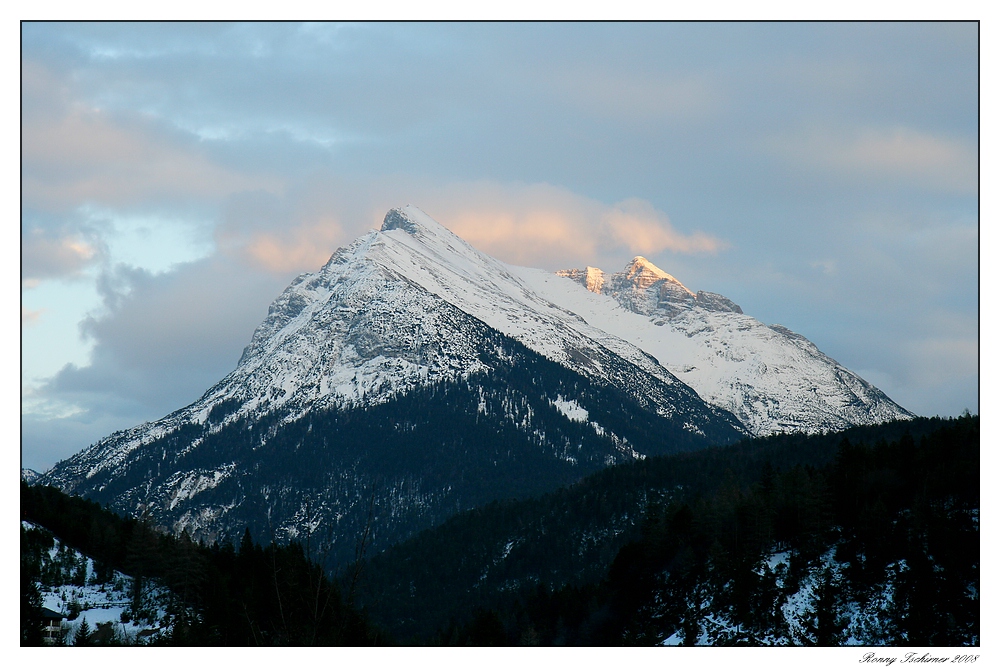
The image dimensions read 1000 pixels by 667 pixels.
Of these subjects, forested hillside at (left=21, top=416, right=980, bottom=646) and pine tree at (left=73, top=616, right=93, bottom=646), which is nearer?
pine tree at (left=73, top=616, right=93, bottom=646)

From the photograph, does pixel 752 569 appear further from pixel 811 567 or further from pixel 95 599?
pixel 95 599

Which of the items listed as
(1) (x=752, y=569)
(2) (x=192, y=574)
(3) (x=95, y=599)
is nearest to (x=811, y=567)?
(1) (x=752, y=569)

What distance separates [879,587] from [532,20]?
3543 inches

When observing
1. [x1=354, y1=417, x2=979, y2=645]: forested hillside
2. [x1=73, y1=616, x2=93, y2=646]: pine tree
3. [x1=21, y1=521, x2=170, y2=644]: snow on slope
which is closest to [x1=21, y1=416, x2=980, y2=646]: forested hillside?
[x1=354, y1=417, x2=979, y2=645]: forested hillside

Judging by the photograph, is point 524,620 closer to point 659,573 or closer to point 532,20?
point 659,573

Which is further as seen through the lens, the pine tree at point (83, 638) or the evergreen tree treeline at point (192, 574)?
the evergreen tree treeline at point (192, 574)

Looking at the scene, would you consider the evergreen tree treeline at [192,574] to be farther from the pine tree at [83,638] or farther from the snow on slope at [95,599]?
the pine tree at [83,638]

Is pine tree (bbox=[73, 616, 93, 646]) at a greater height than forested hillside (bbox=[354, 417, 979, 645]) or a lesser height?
lesser

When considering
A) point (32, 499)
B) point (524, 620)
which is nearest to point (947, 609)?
point (524, 620)

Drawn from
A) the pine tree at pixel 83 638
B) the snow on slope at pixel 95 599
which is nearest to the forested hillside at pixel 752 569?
the snow on slope at pixel 95 599

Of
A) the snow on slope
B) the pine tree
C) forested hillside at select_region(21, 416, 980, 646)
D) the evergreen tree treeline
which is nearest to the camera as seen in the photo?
the pine tree

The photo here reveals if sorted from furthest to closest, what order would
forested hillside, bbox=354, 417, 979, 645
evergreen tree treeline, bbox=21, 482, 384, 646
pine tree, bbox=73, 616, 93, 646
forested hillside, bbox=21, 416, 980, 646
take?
forested hillside, bbox=354, 417, 979, 645, forested hillside, bbox=21, 416, 980, 646, evergreen tree treeline, bbox=21, 482, 384, 646, pine tree, bbox=73, 616, 93, 646

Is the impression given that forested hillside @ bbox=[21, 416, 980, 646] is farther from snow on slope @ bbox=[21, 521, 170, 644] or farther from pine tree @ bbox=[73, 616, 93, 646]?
pine tree @ bbox=[73, 616, 93, 646]

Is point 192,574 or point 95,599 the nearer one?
point 95,599
